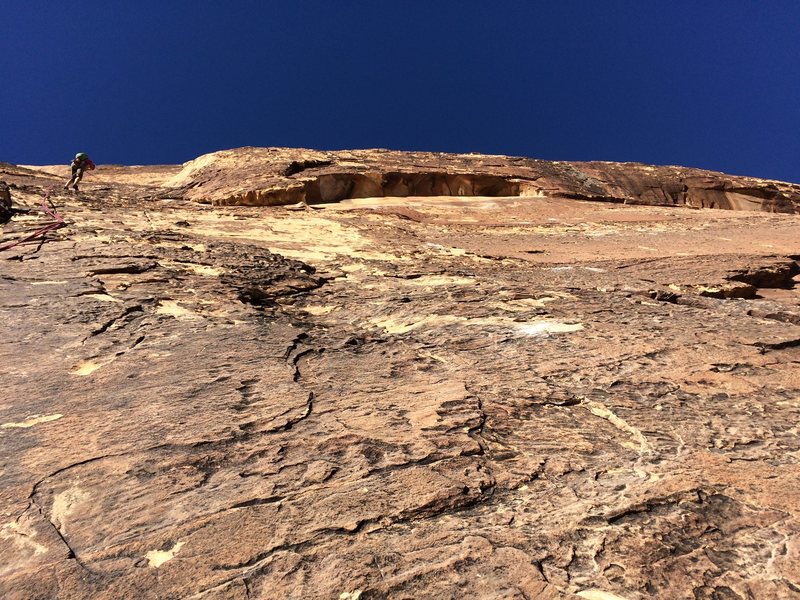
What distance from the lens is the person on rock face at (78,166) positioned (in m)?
13.9

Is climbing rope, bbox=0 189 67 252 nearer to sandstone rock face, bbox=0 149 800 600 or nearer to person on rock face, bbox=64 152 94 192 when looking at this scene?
sandstone rock face, bbox=0 149 800 600

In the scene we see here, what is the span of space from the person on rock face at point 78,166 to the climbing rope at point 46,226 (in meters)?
2.46

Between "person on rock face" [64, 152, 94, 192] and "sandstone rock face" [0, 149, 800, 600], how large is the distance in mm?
5114

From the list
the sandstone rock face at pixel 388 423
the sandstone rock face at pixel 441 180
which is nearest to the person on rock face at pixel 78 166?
the sandstone rock face at pixel 441 180

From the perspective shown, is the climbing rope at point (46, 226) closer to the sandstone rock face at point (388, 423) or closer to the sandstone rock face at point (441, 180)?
the sandstone rock face at point (388, 423)

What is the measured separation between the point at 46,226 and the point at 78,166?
252 inches

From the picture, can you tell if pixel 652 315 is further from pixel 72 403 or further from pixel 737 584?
pixel 72 403

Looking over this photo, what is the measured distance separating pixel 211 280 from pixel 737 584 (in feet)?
21.4

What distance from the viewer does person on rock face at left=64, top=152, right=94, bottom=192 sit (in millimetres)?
13914

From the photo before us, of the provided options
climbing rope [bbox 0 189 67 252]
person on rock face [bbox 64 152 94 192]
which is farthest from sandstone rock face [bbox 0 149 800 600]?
person on rock face [bbox 64 152 94 192]

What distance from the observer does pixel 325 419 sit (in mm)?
4309

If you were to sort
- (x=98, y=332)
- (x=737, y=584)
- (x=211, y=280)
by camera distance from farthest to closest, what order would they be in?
(x=211, y=280) < (x=98, y=332) < (x=737, y=584)

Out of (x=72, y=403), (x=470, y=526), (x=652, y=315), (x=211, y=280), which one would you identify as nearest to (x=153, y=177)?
(x=211, y=280)

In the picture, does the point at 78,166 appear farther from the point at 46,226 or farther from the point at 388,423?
the point at 388,423
